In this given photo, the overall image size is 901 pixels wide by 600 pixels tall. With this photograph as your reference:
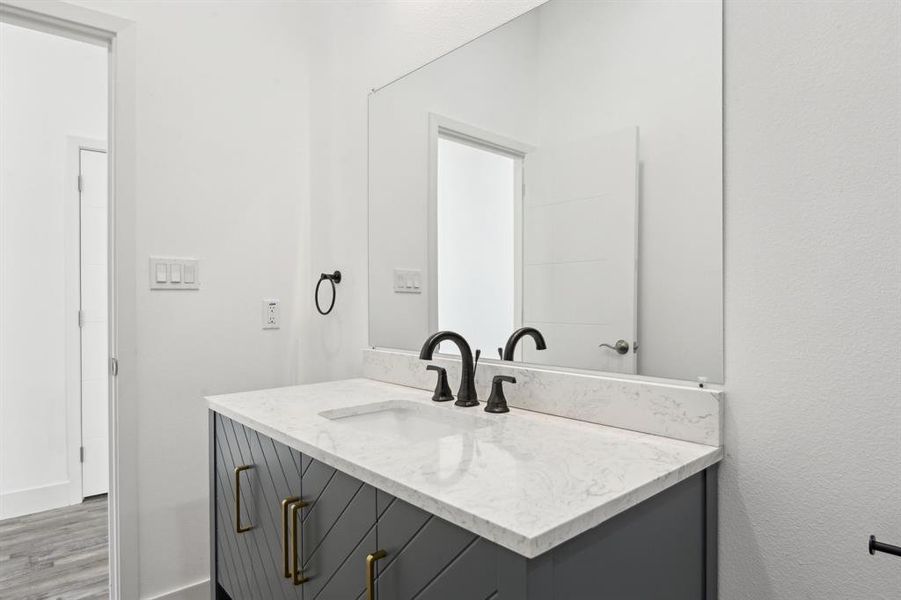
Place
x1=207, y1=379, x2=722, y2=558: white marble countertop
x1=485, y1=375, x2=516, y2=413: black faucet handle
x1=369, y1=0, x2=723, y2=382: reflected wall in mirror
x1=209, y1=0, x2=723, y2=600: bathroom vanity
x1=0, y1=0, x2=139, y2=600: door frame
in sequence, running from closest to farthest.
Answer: x1=207, y1=379, x2=722, y2=558: white marble countertop → x1=209, y1=0, x2=723, y2=600: bathroom vanity → x1=369, y1=0, x2=723, y2=382: reflected wall in mirror → x1=485, y1=375, x2=516, y2=413: black faucet handle → x1=0, y1=0, x2=139, y2=600: door frame

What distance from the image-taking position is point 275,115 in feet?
6.96

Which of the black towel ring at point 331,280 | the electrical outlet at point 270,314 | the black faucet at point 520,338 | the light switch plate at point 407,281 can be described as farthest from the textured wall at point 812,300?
the electrical outlet at point 270,314

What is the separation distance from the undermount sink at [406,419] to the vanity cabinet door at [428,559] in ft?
1.47

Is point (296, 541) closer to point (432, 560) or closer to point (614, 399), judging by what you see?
point (432, 560)

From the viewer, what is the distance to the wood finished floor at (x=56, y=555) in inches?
80.1

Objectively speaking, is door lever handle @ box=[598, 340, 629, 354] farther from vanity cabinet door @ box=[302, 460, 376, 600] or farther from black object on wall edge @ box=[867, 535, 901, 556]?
vanity cabinet door @ box=[302, 460, 376, 600]

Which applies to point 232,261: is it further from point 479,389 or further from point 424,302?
point 479,389

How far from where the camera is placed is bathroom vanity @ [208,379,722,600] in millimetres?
707

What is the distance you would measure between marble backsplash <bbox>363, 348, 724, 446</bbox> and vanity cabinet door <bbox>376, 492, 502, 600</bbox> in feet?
1.70

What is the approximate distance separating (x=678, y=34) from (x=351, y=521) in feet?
3.76

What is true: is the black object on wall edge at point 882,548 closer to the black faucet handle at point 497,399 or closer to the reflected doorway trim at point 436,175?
the black faucet handle at point 497,399

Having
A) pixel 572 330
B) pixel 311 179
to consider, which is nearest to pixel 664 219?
pixel 572 330

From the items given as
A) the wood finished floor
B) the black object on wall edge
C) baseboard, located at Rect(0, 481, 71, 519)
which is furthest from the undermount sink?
baseboard, located at Rect(0, 481, 71, 519)

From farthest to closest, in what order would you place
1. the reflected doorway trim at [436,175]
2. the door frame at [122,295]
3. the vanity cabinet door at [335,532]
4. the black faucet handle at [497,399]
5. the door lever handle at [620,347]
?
1. the door frame at [122,295]
2. the reflected doorway trim at [436,175]
3. the black faucet handle at [497,399]
4. the door lever handle at [620,347]
5. the vanity cabinet door at [335,532]
